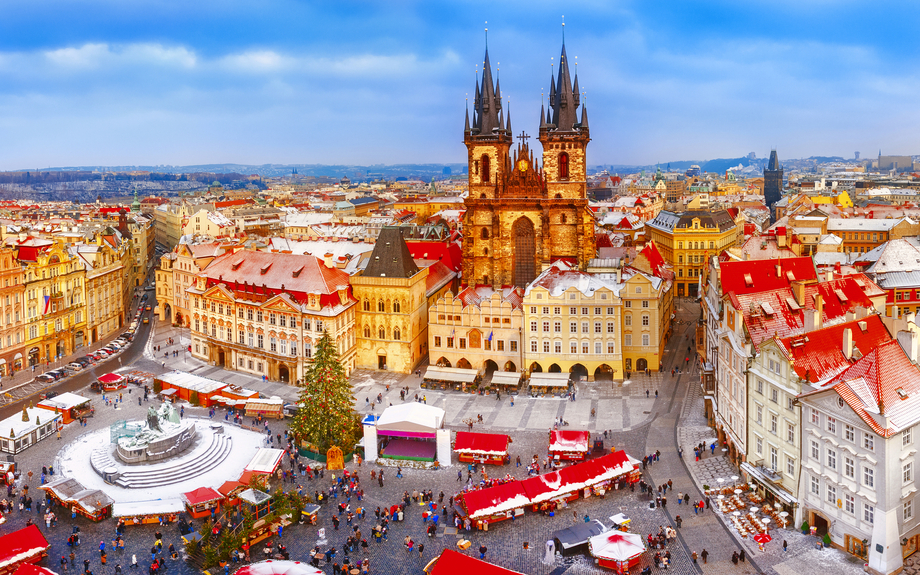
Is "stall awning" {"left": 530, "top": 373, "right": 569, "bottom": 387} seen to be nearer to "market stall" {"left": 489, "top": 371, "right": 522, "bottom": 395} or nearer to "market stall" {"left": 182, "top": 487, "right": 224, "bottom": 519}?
"market stall" {"left": 489, "top": 371, "right": 522, "bottom": 395}

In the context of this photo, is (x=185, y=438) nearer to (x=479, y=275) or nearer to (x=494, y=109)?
(x=479, y=275)

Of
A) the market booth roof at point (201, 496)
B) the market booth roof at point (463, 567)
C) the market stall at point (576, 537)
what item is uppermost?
Answer: the market booth roof at point (201, 496)

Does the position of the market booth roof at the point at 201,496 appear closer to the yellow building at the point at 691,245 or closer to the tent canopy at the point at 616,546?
the tent canopy at the point at 616,546

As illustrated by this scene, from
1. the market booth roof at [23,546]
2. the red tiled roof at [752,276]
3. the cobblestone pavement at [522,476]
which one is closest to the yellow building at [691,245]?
the cobblestone pavement at [522,476]

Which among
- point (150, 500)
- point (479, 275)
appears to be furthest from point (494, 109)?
point (150, 500)

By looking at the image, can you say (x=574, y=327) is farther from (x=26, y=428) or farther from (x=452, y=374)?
(x=26, y=428)

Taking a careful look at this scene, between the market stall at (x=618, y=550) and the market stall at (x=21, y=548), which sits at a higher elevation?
the market stall at (x=21, y=548)

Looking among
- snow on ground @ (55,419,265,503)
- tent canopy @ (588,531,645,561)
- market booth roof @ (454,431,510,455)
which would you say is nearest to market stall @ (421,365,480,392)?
market booth roof @ (454,431,510,455)
